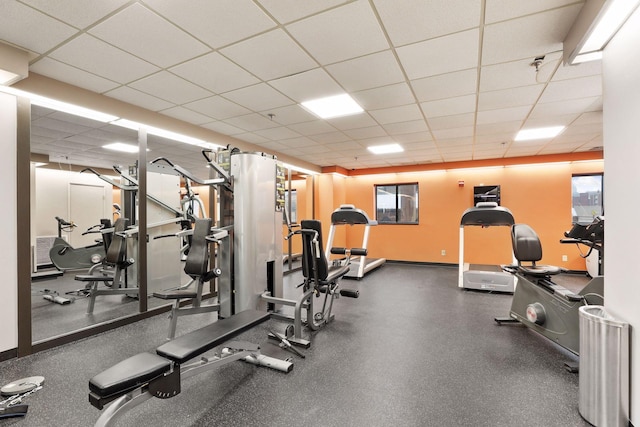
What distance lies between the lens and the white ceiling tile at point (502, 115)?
3811 mm

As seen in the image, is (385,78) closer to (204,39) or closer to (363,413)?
(204,39)

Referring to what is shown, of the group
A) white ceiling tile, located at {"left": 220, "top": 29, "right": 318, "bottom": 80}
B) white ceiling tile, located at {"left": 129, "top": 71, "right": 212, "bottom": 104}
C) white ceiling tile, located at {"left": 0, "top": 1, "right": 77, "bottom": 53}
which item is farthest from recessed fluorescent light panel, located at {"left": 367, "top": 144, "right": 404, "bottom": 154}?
white ceiling tile, located at {"left": 0, "top": 1, "right": 77, "bottom": 53}

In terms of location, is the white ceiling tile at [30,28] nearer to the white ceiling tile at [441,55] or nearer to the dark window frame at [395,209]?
the white ceiling tile at [441,55]

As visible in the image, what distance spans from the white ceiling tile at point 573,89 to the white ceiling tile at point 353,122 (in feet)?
6.74

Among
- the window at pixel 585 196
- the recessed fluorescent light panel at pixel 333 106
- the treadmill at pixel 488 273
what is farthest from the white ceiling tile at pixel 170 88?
the window at pixel 585 196

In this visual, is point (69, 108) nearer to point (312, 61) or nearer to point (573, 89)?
point (312, 61)

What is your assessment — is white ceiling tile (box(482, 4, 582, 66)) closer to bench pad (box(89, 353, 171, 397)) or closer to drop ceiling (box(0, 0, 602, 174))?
drop ceiling (box(0, 0, 602, 174))

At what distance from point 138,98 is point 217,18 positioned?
78.0 inches

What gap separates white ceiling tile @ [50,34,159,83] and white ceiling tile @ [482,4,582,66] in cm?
293

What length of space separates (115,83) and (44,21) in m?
0.99

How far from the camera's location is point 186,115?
4023mm

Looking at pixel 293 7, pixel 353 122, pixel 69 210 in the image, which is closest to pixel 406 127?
pixel 353 122

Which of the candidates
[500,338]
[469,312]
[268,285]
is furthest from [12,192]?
[469,312]

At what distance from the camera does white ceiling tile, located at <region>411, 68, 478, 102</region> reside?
2.88 m
